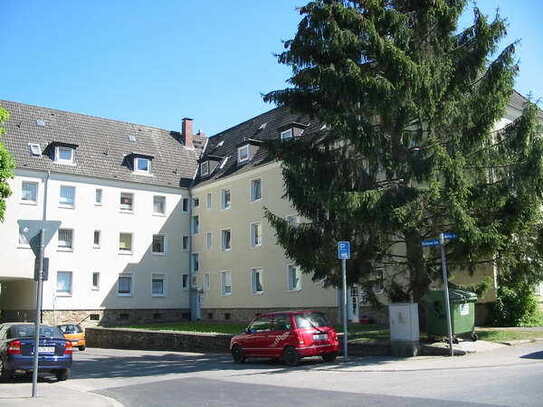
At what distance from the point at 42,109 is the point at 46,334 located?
102ft

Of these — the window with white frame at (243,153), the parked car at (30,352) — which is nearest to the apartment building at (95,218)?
the window with white frame at (243,153)

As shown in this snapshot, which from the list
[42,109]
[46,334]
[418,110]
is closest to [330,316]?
Answer: [418,110]

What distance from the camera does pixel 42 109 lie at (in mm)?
43438

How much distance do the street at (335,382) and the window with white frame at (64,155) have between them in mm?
23103

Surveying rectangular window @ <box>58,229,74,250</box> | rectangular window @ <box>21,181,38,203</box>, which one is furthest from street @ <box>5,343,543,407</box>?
rectangular window @ <box>21,181,38,203</box>

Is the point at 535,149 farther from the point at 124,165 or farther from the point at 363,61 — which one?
the point at 124,165

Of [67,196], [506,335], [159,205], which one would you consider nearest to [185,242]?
[159,205]

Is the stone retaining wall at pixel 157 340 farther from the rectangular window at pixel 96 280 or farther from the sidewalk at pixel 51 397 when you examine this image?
the sidewalk at pixel 51 397

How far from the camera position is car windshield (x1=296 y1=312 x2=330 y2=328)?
17.5m

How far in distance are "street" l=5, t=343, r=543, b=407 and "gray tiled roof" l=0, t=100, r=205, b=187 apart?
23.3 meters

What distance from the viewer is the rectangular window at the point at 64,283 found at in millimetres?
38906

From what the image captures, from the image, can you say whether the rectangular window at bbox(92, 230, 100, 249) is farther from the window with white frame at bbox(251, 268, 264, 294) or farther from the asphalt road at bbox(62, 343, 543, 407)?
the asphalt road at bbox(62, 343, 543, 407)

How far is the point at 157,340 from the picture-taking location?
88.3ft

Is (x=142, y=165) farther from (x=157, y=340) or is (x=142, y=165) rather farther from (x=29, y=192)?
(x=157, y=340)
